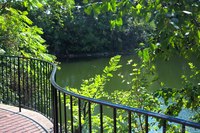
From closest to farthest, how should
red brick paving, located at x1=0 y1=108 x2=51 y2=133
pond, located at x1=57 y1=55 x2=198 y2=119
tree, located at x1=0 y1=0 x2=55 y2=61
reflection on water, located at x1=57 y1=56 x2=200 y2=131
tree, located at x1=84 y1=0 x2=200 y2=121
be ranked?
1. tree, located at x1=84 y1=0 x2=200 y2=121
2. red brick paving, located at x1=0 y1=108 x2=51 y2=133
3. tree, located at x1=0 y1=0 x2=55 y2=61
4. pond, located at x1=57 y1=55 x2=198 y2=119
5. reflection on water, located at x1=57 y1=56 x2=200 y2=131

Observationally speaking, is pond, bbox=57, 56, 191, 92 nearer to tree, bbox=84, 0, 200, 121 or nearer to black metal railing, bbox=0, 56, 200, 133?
black metal railing, bbox=0, 56, 200, 133

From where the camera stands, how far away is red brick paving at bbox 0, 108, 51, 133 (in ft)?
13.9

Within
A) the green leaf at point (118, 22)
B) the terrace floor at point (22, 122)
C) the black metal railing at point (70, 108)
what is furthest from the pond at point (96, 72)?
the green leaf at point (118, 22)

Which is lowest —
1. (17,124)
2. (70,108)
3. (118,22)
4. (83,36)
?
(83,36)

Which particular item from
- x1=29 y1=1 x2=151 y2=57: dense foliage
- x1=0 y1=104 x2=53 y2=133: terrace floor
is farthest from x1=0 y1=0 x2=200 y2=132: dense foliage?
x1=29 y1=1 x2=151 y2=57: dense foliage

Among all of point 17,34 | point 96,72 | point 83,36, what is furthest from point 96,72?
point 17,34

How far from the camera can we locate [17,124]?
14.6 ft

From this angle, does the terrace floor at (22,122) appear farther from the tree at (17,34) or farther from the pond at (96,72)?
the pond at (96,72)

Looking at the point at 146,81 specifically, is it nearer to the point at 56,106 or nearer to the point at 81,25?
the point at 56,106

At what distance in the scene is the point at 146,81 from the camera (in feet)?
19.7

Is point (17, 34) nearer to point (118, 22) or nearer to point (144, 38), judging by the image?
point (144, 38)

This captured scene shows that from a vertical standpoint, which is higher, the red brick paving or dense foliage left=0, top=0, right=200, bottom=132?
dense foliage left=0, top=0, right=200, bottom=132

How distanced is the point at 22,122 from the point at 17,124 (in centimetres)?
10

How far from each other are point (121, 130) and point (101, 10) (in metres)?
3.33
